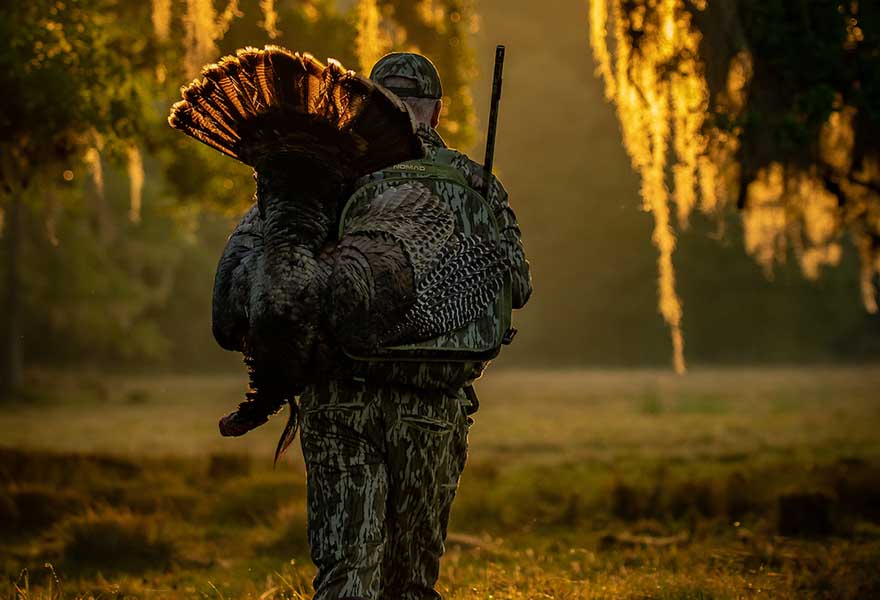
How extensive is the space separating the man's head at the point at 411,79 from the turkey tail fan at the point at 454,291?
0.60 metres

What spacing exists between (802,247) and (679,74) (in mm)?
3483

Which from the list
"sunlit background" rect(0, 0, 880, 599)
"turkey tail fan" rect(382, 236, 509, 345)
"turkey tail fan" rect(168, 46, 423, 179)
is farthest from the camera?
"sunlit background" rect(0, 0, 880, 599)

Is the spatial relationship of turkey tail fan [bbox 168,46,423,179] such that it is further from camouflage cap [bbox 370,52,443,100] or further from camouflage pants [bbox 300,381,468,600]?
camouflage pants [bbox 300,381,468,600]

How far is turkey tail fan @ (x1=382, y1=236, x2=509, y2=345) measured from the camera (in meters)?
3.65

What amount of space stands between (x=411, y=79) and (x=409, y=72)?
25 mm

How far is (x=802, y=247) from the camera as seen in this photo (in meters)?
12.2

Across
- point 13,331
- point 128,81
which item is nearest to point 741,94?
point 128,81

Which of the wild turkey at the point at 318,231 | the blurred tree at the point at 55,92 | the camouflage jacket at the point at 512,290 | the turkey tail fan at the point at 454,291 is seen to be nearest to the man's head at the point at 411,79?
the camouflage jacket at the point at 512,290

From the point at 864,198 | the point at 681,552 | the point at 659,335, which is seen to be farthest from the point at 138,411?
the point at 659,335

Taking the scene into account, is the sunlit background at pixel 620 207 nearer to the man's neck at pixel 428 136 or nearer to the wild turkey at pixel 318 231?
the wild turkey at pixel 318 231

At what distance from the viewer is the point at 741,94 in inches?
370

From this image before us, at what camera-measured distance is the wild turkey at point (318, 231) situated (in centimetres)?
338

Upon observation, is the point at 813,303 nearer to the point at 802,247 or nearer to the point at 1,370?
the point at 1,370

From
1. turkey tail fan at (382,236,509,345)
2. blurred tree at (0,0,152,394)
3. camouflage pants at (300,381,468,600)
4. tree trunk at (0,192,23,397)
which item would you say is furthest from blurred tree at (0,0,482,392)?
tree trunk at (0,192,23,397)
